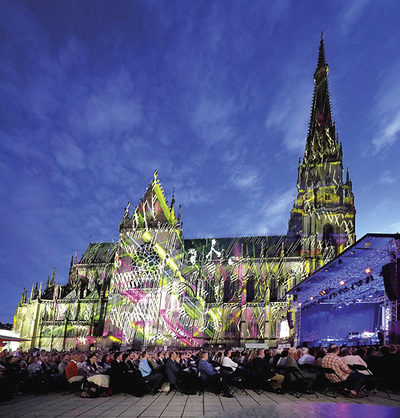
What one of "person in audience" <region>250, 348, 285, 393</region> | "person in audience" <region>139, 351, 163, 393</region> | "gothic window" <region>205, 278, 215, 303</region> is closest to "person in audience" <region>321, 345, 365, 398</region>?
"person in audience" <region>250, 348, 285, 393</region>

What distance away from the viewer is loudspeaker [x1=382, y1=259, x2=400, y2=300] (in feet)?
43.3

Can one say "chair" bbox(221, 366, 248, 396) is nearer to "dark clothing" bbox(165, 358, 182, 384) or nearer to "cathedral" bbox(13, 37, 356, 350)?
"dark clothing" bbox(165, 358, 182, 384)

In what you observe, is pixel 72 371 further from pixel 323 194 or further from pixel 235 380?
pixel 323 194

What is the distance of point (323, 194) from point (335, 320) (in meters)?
24.5

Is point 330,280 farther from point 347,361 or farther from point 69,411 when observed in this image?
point 69,411

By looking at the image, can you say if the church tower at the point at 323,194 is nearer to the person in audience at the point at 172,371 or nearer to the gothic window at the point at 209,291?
the gothic window at the point at 209,291

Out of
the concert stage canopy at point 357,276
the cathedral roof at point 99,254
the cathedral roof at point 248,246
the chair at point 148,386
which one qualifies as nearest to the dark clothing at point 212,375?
the chair at point 148,386

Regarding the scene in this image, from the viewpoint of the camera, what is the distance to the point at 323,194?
47.5 m

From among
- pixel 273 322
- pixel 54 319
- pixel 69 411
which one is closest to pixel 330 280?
pixel 69 411

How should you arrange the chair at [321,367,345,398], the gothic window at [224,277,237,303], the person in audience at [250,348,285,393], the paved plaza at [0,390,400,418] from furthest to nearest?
the gothic window at [224,277,237,303]
the person in audience at [250,348,285,393]
the chair at [321,367,345,398]
the paved plaza at [0,390,400,418]

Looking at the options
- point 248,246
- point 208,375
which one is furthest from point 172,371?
point 248,246

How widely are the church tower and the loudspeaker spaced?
30185 mm

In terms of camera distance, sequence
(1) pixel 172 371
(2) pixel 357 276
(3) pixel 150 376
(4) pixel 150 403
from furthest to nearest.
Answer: (2) pixel 357 276 < (1) pixel 172 371 < (3) pixel 150 376 < (4) pixel 150 403

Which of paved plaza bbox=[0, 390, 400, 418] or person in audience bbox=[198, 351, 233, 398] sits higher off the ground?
person in audience bbox=[198, 351, 233, 398]
